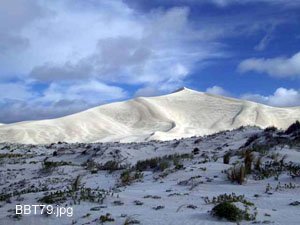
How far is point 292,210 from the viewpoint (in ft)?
28.4

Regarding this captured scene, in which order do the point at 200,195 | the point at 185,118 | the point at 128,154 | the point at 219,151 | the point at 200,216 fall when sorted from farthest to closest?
the point at 185,118 < the point at 128,154 < the point at 219,151 < the point at 200,195 < the point at 200,216

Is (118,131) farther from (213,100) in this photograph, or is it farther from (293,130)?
(293,130)

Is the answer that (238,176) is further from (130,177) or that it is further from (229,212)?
(229,212)

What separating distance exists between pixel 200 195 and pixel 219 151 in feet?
34.0

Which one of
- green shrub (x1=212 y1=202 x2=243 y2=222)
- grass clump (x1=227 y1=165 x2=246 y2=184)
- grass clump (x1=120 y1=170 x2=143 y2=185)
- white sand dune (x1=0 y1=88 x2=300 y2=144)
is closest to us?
green shrub (x1=212 y1=202 x2=243 y2=222)

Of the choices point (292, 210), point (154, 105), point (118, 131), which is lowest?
point (292, 210)

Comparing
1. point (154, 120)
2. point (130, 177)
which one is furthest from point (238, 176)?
point (154, 120)

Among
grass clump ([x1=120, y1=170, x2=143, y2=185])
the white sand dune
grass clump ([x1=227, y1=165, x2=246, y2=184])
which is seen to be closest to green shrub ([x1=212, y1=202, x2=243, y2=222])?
grass clump ([x1=227, y1=165, x2=246, y2=184])

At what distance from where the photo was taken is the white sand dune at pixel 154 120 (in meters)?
54.4

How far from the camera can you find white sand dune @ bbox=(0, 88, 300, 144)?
178ft

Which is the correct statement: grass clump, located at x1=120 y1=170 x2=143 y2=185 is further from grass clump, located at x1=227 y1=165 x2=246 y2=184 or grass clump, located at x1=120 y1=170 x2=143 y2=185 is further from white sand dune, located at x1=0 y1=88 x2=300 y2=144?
white sand dune, located at x1=0 y1=88 x2=300 y2=144

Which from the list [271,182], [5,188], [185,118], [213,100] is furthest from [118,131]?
[271,182]

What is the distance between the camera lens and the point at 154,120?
62.9 meters

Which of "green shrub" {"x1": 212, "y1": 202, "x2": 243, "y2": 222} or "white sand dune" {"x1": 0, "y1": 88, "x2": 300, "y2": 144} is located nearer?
"green shrub" {"x1": 212, "y1": 202, "x2": 243, "y2": 222}
